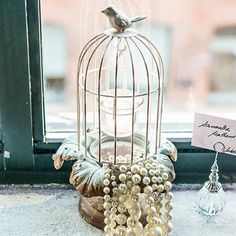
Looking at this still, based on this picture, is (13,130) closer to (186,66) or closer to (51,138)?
(51,138)

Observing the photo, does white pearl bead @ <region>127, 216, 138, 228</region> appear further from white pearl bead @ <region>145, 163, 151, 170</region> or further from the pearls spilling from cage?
white pearl bead @ <region>145, 163, 151, 170</region>

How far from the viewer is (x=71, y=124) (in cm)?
115

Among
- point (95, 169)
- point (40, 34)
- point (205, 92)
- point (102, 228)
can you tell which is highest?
point (40, 34)

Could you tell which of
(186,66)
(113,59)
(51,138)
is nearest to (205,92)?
(186,66)

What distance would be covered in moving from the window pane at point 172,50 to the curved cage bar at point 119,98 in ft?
0.14

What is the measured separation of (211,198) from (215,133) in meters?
0.14

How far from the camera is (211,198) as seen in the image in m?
1.05

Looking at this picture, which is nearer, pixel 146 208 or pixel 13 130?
pixel 146 208

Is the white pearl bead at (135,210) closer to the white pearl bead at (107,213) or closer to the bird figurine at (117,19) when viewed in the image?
the white pearl bead at (107,213)

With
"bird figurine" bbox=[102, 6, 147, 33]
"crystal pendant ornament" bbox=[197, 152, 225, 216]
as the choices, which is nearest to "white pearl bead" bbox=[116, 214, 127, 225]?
"crystal pendant ornament" bbox=[197, 152, 225, 216]

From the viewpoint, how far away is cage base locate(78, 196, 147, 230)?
100 cm

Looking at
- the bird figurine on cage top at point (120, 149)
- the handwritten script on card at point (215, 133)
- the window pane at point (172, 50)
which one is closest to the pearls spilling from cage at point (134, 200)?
the bird figurine on cage top at point (120, 149)

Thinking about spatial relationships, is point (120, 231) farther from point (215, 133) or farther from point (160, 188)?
point (215, 133)

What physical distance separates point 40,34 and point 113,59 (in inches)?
5.9
